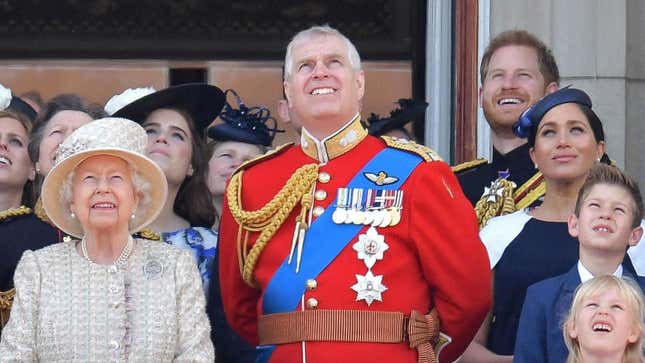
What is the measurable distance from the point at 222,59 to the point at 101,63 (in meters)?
0.53

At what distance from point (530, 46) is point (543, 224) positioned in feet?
2.80

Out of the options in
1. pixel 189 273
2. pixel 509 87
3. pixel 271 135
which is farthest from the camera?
pixel 271 135

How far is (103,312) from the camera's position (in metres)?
5.84

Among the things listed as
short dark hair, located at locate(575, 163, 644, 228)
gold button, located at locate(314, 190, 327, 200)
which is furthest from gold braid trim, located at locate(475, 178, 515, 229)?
gold button, located at locate(314, 190, 327, 200)

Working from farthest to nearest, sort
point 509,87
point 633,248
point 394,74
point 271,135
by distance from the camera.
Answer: point 394,74
point 271,135
point 509,87
point 633,248

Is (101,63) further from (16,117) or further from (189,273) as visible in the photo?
(189,273)

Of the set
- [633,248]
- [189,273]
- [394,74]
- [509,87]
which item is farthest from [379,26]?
[189,273]

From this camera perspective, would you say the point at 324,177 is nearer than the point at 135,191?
No

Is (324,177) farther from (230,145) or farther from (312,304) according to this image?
(230,145)

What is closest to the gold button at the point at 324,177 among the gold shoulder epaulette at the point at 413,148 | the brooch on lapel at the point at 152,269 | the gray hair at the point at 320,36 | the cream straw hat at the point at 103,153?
the gold shoulder epaulette at the point at 413,148

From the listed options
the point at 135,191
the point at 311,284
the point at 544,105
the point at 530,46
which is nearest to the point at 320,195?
the point at 311,284

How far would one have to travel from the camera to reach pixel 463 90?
8.02m

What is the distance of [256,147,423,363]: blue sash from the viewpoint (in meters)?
6.14

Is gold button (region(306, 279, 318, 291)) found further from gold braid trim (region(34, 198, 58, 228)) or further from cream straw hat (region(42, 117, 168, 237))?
gold braid trim (region(34, 198, 58, 228))
